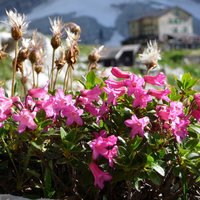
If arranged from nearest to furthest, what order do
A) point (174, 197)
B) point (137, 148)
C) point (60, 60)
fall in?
point (137, 148), point (174, 197), point (60, 60)

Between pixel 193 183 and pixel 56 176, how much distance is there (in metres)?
0.28

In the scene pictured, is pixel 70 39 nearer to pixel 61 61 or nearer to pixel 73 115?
pixel 61 61

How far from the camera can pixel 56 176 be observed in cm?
106

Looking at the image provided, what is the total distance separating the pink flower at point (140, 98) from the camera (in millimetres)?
1054

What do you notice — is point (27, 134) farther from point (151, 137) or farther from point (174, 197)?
point (174, 197)

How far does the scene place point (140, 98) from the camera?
3.47 feet

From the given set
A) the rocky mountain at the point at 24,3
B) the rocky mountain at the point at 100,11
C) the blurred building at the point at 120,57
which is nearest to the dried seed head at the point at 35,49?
the blurred building at the point at 120,57

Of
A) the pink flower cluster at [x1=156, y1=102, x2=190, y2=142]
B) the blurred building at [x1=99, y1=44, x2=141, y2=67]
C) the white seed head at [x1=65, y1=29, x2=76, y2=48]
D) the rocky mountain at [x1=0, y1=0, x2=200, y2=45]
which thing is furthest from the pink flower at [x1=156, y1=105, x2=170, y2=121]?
the rocky mountain at [x1=0, y1=0, x2=200, y2=45]

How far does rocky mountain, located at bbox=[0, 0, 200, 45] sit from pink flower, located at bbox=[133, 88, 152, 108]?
5003 centimetres

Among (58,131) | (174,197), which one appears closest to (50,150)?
(58,131)

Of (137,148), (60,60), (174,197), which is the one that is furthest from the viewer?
(60,60)

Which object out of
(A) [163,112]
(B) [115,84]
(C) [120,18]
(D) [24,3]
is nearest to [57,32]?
(B) [115,84]

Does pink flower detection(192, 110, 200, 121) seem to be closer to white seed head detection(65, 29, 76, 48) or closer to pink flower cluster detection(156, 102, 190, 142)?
pink flower cluster detection(156, 102, 190, 142)

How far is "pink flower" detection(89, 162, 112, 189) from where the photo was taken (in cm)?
99
